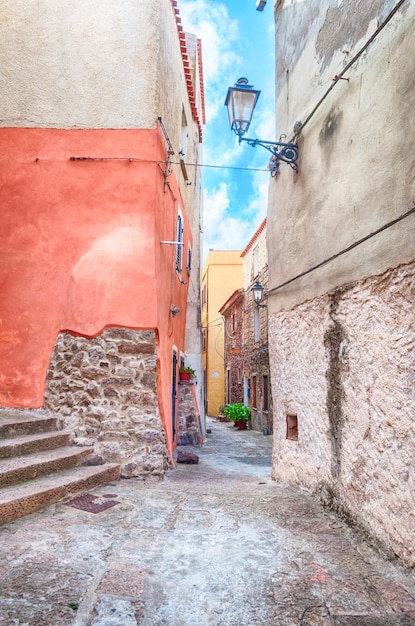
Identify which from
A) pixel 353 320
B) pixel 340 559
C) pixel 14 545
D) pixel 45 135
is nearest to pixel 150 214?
pixel 45 135

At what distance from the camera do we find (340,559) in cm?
299

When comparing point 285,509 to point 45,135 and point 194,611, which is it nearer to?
point 194,611

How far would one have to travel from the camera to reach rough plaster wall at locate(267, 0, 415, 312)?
125 inches

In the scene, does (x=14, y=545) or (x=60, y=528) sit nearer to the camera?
(x=14, y=545)

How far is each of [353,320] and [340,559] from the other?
6.06ft

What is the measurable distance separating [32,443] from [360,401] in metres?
3.50

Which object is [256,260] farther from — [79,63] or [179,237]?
[79,63]

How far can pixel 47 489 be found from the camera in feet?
12.8

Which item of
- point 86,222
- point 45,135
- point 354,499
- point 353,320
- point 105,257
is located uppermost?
point 45,135

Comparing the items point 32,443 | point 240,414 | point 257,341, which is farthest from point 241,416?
point 32,443

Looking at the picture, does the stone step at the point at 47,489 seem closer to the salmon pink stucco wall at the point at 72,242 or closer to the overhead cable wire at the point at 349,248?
the salmon pink stucco wall at the point at 72,242

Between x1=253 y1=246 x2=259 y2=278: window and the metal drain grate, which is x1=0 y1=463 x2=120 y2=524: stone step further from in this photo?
x1=253 y1=246 x2=259 y2=278: window

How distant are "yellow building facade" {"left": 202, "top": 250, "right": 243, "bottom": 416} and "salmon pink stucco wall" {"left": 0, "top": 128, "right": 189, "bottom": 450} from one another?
19.5 metres

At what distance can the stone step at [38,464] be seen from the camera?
3.91 metres
